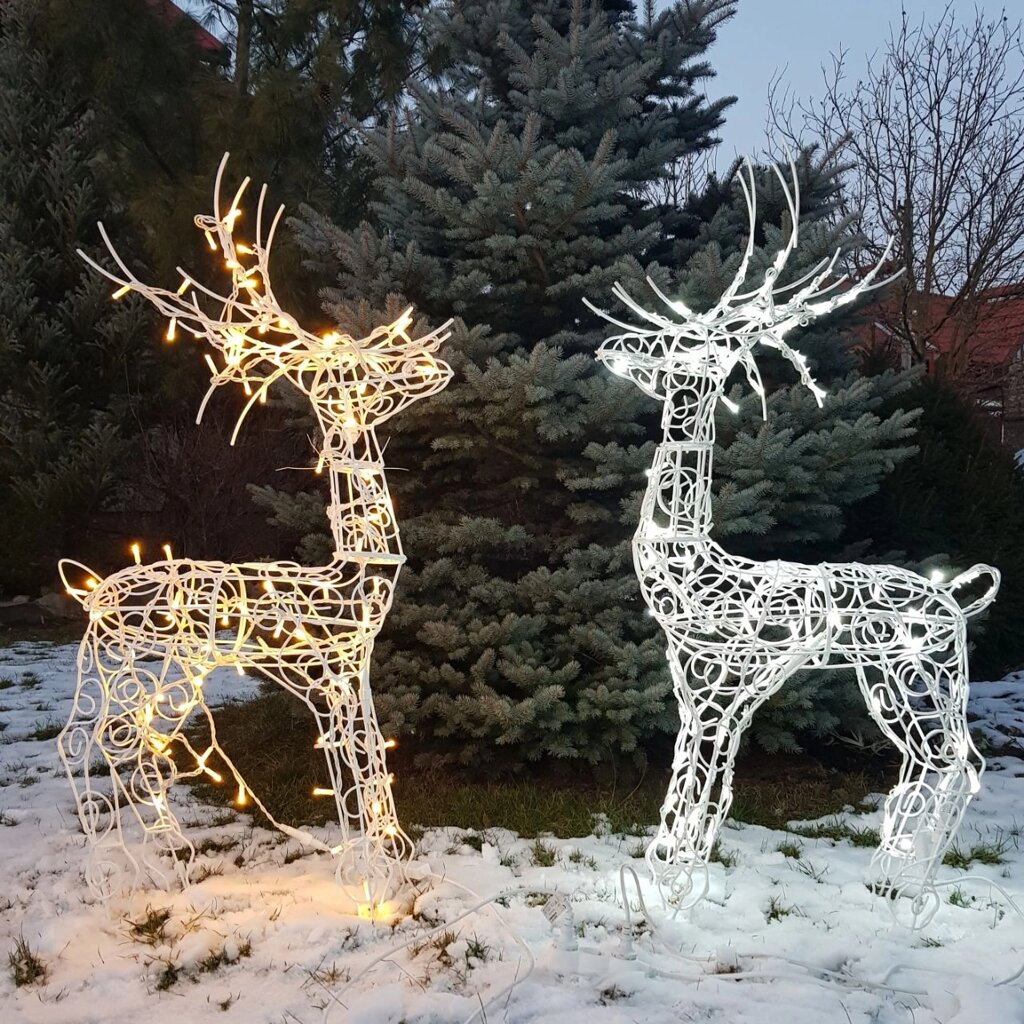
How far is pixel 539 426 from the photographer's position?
12.9 ft

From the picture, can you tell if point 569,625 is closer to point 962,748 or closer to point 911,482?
point 962,748

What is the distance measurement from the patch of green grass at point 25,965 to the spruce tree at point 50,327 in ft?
21.6

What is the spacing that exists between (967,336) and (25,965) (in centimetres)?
1060

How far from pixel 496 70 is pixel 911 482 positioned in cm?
350

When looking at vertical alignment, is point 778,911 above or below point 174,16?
below

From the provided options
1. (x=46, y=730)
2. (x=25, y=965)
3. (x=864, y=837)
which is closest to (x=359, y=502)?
(x=25, y=965)

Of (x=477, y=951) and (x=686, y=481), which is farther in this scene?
(x=686, y=481)

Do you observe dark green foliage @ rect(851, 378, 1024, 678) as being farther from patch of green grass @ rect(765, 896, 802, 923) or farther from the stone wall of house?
the stone wall of house

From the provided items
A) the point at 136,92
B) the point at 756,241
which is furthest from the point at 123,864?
the point at 136,92

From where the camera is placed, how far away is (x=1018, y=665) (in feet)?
21.8

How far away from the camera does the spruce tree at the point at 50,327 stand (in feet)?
27.4

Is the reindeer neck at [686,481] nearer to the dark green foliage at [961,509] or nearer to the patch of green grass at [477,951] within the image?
the patch of green grass at [477,951]

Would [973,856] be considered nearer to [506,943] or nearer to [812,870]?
[812,870]

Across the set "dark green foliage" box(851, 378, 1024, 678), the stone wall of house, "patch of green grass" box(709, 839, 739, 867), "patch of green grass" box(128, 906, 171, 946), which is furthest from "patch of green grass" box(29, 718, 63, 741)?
the stone wall of house
